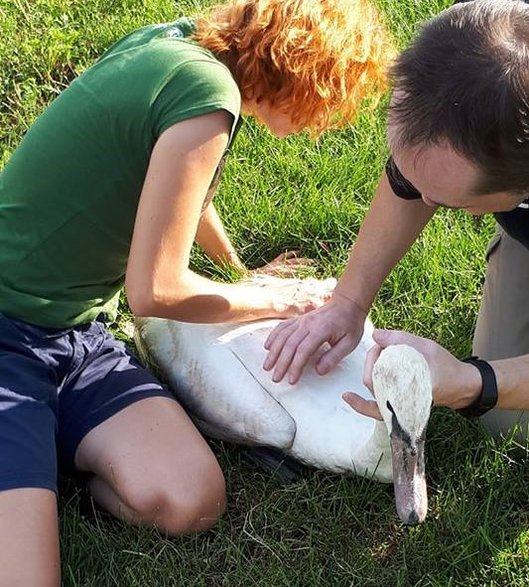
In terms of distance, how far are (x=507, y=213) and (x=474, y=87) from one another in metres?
0.91

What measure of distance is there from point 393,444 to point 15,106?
2374 mm

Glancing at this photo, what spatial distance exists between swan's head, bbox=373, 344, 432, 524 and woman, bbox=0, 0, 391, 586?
635 mm

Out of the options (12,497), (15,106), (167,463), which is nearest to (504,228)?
(167,463)

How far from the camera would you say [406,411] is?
2166mm

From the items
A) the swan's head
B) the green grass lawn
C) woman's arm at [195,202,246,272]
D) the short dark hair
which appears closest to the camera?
the short dark hair

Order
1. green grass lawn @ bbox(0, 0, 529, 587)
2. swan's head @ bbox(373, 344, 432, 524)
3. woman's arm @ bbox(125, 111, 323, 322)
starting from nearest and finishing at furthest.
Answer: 1. swan's head @ bbox(373, 344, 432, 524)
2. woman's arm @ bbox(125, 111, 323, 322)
3. green grass lawn @ bbox(0, 0, 529, 587)

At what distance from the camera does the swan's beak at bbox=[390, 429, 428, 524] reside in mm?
2232

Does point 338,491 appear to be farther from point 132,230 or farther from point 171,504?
point 132,230

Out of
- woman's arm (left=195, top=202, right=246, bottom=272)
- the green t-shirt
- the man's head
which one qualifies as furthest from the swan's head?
woman's arm (left=195, top=202, right=246, bottom=272)

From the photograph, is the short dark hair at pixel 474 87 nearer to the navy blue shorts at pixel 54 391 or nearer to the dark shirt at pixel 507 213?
the dark shirt at pixel 507 213

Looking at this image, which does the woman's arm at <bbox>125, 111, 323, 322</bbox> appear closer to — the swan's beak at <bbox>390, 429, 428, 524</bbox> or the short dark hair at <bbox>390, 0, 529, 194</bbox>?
the short dark hair at <bbox>390, 0, 529, 194</bbox>

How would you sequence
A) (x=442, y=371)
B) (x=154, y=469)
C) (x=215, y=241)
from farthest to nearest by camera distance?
1. (x=215, y=241)
2. (x=154, y=469)
3. (x=442, y=371)

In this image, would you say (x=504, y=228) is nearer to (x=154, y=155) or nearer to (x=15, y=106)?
(x=154, y=155)

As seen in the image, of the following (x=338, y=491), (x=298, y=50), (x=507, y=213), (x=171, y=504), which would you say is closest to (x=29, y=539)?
(x=171, y=504)
